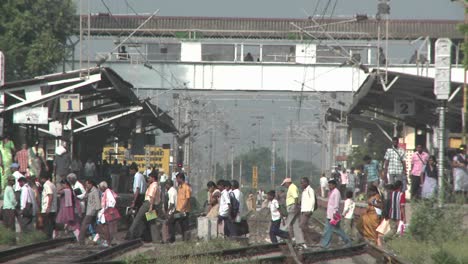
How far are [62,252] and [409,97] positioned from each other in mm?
16580

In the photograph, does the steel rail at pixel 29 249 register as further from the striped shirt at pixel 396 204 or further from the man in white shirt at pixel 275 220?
the striped shirt at pixel 396 204

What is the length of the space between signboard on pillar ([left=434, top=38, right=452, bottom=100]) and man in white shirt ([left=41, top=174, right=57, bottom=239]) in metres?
8.73

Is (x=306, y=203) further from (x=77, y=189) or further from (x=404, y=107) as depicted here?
(x=404, y=107)

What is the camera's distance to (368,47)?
222 ft

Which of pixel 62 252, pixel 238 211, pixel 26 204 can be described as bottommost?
pixel 62 252

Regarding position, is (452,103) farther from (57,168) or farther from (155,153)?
(155,153)

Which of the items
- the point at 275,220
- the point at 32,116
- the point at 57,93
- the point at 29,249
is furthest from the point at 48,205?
the point at 57,93

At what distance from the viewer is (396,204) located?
75.1 feet

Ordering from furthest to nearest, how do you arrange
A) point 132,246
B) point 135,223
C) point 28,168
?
point 28,168, point 135,223, point 132,246

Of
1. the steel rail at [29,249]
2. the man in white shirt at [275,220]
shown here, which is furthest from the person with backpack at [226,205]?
the steel rail at [29,249]

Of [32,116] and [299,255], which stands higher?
[32,116]

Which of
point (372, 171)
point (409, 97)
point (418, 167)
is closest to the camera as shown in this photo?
point (418, 167)

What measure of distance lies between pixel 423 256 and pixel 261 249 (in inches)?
136

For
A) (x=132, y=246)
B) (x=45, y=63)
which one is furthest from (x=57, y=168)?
(x=45, y=63)
